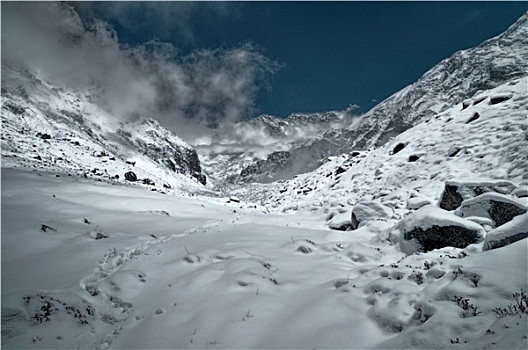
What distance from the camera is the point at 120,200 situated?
53.6 feet

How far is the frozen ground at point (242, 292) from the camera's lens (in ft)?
14.6

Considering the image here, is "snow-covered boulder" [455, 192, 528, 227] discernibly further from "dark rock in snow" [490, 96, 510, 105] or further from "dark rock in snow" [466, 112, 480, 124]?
"dark rock in snow" [490, 96, 510, 105]

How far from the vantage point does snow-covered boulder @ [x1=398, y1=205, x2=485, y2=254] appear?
26.2ft

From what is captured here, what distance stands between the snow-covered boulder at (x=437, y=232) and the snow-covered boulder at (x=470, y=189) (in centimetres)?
319

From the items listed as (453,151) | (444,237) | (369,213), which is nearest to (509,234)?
(444,237)

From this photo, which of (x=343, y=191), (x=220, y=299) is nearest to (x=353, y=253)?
(x=220, y=299)

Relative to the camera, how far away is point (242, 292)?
6324 mm

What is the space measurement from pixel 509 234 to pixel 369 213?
6.76 metres

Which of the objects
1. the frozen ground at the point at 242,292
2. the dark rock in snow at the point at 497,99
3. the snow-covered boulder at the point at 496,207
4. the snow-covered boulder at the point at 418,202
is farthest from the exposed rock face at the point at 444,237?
the dark rock in snow at the point at 497,99

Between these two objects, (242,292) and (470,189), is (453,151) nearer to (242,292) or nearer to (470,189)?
(470,189)

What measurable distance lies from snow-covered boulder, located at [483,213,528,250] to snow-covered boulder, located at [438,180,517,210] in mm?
5502

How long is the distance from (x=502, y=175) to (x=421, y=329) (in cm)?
1372

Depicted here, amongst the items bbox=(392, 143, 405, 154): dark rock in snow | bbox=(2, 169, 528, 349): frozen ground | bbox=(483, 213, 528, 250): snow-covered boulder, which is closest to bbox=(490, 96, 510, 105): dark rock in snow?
bbox=(392, 143, 405, 154): dark rock in snow

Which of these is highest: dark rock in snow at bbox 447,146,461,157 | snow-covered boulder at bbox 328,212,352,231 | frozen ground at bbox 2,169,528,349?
dark rock in snow at bbox 447,146,461,157
